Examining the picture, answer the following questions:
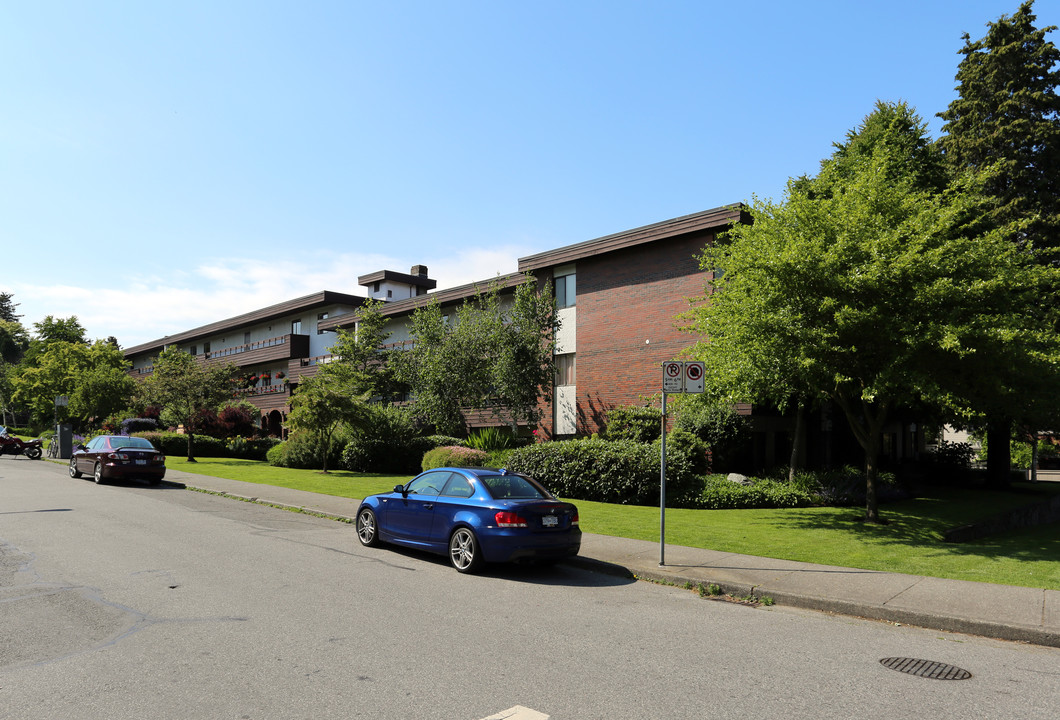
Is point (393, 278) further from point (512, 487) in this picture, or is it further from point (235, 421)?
point (512, 487)

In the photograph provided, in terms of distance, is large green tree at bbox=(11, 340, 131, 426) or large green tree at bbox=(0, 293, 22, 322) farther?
large green tree at bbox=(0, 293, 22, 322)

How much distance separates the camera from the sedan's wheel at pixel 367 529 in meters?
11.7

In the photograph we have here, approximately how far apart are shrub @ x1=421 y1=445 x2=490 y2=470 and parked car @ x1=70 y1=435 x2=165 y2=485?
8.36 m

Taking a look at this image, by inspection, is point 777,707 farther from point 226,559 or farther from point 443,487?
point 226,559

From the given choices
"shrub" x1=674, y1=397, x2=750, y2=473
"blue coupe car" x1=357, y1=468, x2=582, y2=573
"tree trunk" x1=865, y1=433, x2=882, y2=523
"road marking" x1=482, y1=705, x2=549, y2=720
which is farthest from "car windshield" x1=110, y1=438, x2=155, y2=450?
"road marking" x1=482, y1=705, x2=549, y2=720

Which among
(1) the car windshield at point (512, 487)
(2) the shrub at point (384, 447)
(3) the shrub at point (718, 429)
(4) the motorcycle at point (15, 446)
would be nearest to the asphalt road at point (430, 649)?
(1) the car windshield at point (512, 487)

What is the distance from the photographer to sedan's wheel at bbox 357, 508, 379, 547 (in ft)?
38.3

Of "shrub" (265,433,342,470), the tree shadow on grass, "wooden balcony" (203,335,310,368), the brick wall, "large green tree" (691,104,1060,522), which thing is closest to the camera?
the tree shadow on grass

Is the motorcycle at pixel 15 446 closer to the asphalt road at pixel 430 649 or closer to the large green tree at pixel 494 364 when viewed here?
the large green tree at pixel 494 364

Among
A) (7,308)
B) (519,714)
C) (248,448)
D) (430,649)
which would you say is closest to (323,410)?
(248,448)

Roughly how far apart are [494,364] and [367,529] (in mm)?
15618

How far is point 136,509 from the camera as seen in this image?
16094 mm

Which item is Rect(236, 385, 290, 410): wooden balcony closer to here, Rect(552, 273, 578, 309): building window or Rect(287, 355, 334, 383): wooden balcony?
Rect(287, 355, 334, 383): wooden balcony

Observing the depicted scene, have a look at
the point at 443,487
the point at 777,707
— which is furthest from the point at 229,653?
the point at 443,487
